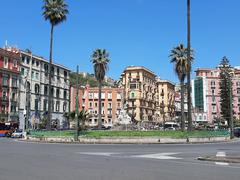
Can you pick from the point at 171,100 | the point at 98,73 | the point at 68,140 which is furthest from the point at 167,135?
the point at 171,100

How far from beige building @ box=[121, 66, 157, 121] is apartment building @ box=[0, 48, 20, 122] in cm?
4405

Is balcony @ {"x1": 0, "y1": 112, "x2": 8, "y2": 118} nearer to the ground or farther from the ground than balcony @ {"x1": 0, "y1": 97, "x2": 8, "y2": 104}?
nearer to the ground

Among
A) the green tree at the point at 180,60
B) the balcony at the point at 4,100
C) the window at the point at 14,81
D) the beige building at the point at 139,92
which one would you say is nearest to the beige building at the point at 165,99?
the beige building at the point at 139,92

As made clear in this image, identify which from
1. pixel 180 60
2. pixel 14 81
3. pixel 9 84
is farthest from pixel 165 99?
pixel 180 60

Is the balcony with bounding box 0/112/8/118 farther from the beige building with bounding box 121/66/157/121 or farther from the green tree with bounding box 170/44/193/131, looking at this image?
the beige building with bounding box 121/66/157/121

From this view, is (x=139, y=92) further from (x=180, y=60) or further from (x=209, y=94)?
(x=180, y=60)

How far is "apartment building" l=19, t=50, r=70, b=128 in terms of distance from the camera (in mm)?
85438

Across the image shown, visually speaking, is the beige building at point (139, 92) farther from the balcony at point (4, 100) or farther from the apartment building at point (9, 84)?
the balcony at point (4, 100)

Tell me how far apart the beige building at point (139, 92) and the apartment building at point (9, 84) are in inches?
1734

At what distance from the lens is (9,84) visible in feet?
265

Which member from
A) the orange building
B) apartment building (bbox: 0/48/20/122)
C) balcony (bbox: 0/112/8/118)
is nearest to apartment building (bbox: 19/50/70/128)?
apartment building (bbox: 0/48/20/122)

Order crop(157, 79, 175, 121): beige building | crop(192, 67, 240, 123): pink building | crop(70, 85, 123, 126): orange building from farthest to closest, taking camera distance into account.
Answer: crop(157, 79, 175, 121): beige building → crop(192, 67, 240, 123): pink building → crop(70, 85, 123, 126): orange building

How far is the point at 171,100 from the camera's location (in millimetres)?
152125

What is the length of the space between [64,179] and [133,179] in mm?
2035
